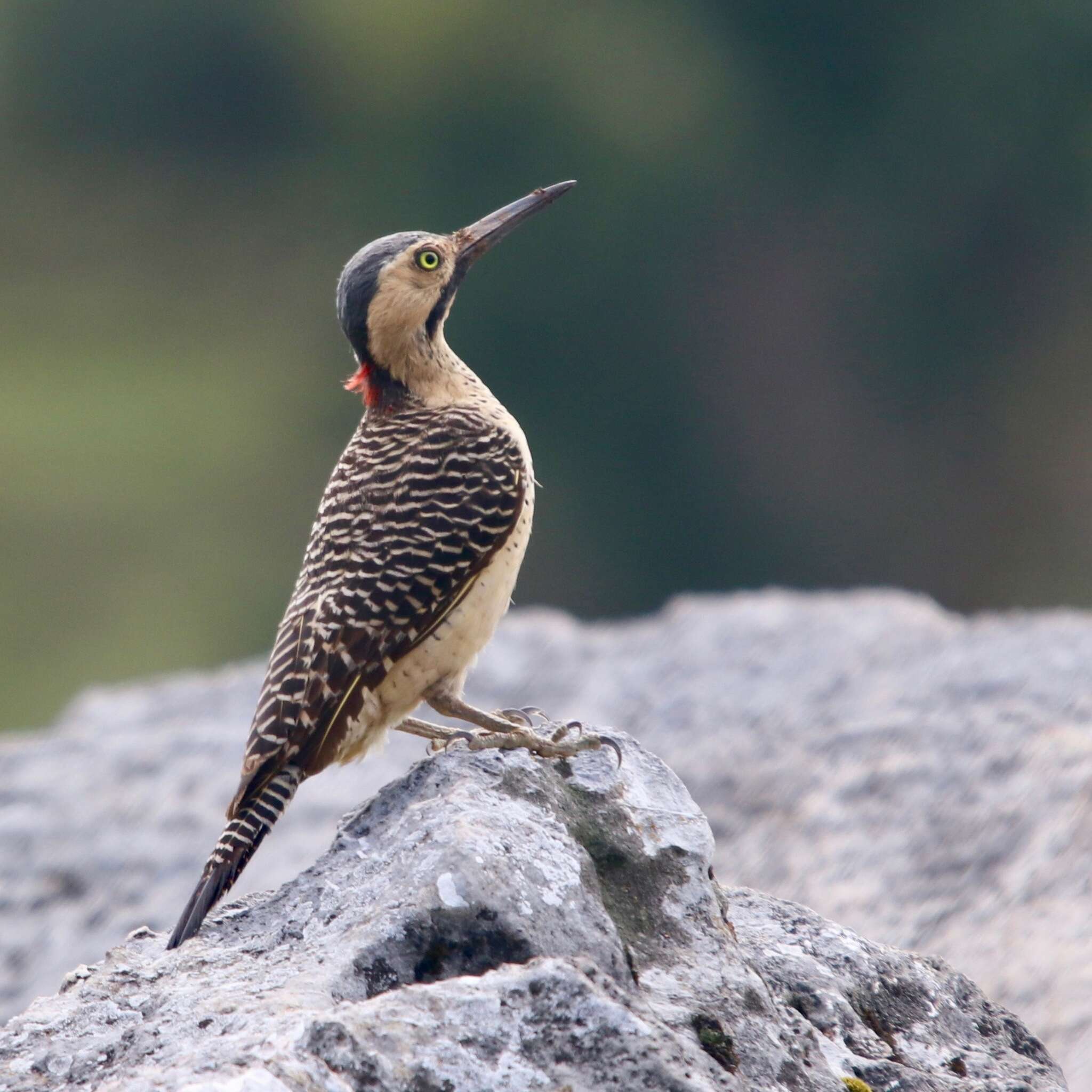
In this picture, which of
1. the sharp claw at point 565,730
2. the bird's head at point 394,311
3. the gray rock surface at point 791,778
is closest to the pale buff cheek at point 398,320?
the bird's head at point 394,311

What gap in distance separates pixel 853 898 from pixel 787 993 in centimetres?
261

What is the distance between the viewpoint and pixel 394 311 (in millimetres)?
5598

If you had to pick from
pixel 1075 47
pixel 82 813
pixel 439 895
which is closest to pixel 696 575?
pixel 1075 47

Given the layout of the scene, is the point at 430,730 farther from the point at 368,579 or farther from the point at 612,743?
the point at 612,743

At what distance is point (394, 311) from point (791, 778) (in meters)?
2.79

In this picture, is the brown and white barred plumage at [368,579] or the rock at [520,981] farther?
the brown and white barred plumage at [368,579]

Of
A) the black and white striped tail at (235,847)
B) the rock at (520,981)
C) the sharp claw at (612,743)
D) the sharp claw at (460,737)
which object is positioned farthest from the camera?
the sharp claw at (460,737)

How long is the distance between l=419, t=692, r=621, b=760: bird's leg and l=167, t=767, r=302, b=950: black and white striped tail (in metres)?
0.50

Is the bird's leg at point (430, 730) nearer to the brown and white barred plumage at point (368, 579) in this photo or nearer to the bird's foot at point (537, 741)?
the bird's foot at point (537, 741)

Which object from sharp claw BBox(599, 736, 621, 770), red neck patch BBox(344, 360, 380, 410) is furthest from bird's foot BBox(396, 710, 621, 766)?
red neck patch BBox(344, 360, 380, 410)

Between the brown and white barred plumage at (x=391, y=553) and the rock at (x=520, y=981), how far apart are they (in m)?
0.48

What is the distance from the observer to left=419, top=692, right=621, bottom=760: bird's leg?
427 centimetres

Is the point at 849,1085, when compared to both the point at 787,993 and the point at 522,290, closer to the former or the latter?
the point at 787,993

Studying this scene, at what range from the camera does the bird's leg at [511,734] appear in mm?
4270
